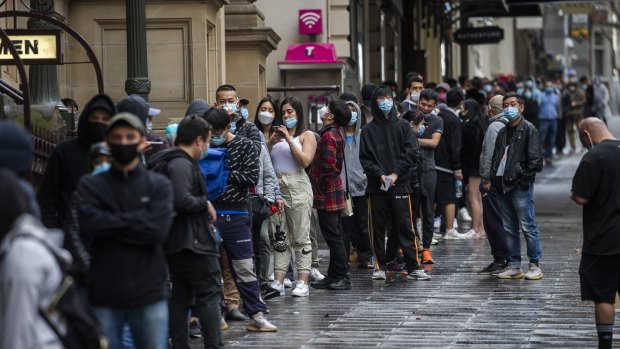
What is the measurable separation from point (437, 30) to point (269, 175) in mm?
30432

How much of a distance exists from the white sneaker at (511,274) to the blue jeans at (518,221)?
1.9 inches

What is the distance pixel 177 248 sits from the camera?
966cm

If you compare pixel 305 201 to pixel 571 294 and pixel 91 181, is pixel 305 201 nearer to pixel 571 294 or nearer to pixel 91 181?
pixel 571 294

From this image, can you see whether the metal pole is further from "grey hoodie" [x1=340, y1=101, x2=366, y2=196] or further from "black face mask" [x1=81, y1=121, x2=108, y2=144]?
"grey hoodie" [x1=340, y1=101, x2=366, y2=196]

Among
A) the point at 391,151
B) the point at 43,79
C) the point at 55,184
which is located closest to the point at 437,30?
the point at 391,151

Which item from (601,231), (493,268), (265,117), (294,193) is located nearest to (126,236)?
(601,231)

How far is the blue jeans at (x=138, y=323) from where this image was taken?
26.0 ft

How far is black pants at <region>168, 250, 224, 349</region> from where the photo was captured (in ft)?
32.2

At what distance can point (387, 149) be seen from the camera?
14.9 meters

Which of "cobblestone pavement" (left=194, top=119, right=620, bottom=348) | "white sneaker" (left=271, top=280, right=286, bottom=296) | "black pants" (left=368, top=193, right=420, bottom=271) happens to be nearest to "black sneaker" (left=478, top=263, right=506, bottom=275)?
"cobblestone pavement" (left=194, top=119, right=620, bottom=348)

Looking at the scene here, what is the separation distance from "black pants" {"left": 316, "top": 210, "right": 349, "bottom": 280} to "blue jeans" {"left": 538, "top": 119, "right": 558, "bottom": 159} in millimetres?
20668

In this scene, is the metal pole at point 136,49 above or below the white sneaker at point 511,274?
above

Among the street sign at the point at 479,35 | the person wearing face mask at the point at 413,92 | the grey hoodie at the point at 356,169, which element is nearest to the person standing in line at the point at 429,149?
the person wearing face mask at the point at 413,92

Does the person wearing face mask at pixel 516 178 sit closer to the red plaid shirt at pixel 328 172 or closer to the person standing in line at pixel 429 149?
the person standing in line at pixel 429 149
